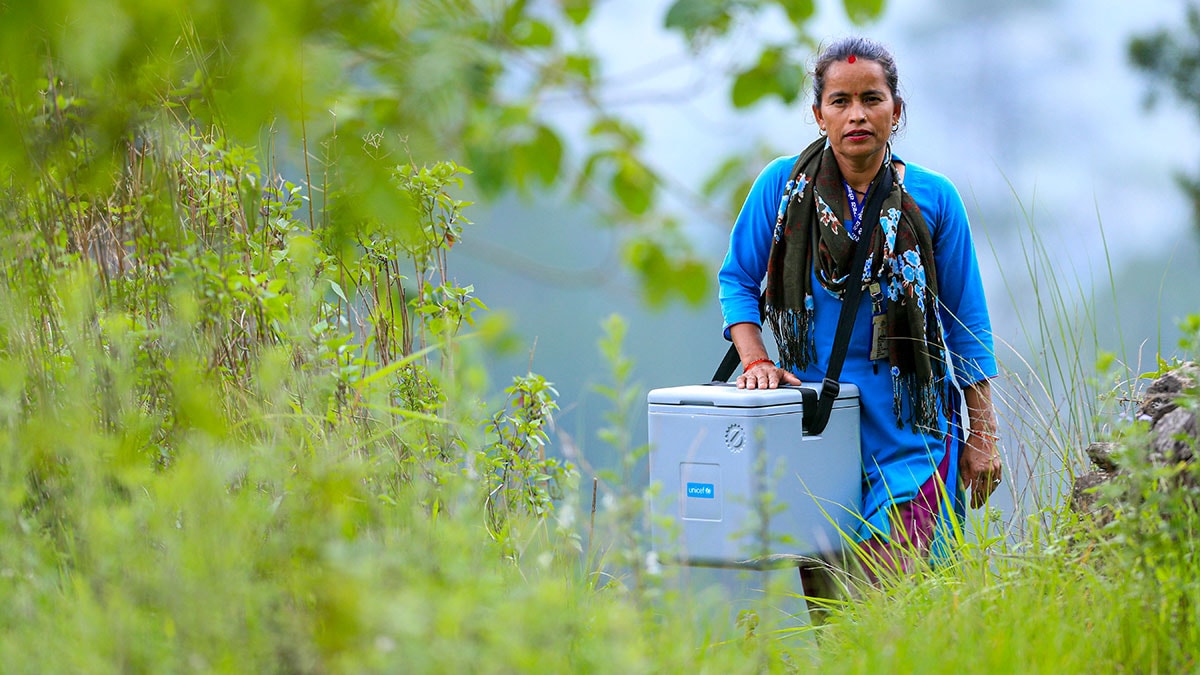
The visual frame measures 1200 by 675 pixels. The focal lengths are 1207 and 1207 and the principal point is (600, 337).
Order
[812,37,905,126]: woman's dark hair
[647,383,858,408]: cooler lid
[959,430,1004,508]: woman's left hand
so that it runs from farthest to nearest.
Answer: [959,430,1004,508]: woman's left hand < [812,37,905,126]: woman's dark hair < [647,383,858,408]: cooler lid

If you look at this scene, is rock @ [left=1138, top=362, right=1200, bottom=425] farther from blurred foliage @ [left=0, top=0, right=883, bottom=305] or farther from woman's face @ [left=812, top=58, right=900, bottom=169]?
blurred foliage @ [left=0, top=0, right=883, bottom=305]

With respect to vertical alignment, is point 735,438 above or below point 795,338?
below

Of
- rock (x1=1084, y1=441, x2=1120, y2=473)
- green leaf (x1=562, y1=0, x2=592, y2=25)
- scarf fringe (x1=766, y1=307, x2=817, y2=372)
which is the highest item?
green leaf (x1=562, y1=0, x2=592, y2=25)

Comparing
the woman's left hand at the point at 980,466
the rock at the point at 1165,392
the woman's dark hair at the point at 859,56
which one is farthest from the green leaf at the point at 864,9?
the woman's left hand at the point at 980,466

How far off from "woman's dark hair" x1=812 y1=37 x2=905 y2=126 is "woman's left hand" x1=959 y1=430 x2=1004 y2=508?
970 mm

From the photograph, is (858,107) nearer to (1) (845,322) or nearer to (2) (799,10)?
(1) (845,322)

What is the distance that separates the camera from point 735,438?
3092 mm

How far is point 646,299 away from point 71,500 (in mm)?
1384

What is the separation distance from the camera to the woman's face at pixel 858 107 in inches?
128

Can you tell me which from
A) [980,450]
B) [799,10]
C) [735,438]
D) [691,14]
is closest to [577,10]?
[691,14]

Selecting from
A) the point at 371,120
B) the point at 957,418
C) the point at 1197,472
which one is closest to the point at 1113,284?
the point at 957,418

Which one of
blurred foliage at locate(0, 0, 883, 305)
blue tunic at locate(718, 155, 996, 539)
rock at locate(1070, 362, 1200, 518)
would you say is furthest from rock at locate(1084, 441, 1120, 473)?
blurred foliage at locate(0, 0, 883, 305)

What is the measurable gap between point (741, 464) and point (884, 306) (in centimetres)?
63

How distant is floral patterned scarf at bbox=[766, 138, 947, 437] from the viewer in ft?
10.8
